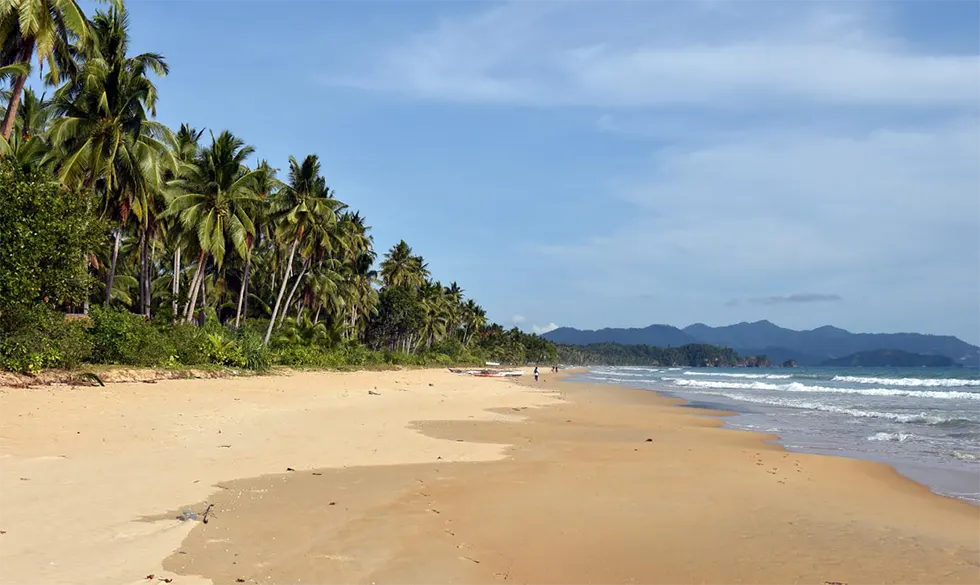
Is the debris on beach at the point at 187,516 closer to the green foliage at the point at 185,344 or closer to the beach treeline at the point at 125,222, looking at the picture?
the beach treeline at the point at 125,222

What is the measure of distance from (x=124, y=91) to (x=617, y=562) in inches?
1057

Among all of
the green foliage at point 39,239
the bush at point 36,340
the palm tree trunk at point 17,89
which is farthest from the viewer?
the palm tree trunk at point 17,89

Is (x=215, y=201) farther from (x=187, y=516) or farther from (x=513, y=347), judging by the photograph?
(x=513, y=347)

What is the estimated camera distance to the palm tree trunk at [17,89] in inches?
685

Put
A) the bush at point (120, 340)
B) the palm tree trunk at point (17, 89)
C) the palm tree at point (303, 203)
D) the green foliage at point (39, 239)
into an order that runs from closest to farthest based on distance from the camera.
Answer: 1. the green foliage at point (39, 239)
2. the palm tree trunk at point (17, 89)
3. the bush at point (120, 340)
4. the palm tree at point (303, 203)

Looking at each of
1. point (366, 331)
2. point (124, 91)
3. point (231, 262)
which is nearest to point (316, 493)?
point (124, 91)

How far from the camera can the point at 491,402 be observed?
2395 cm

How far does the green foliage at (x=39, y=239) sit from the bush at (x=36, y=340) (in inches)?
13.0

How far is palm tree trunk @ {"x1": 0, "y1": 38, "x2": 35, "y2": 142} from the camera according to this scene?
1741 cm

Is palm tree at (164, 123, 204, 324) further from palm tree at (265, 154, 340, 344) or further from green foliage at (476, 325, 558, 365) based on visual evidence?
green foliage at (476, 325, 558, 365)

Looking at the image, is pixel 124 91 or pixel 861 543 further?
pixel 124 91

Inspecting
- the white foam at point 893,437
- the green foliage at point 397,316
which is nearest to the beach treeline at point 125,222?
the green foliage at point 397,316

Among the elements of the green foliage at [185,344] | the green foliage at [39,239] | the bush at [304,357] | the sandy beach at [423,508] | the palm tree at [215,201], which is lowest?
the sandy beach at [423,508]

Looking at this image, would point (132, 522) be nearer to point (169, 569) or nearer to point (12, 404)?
point (169, 569)
